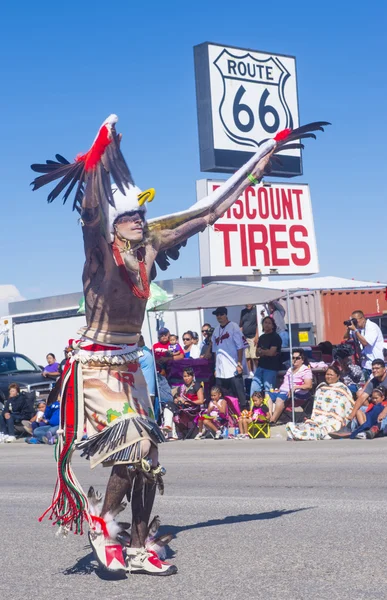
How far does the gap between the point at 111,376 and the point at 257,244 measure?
21.8 meters

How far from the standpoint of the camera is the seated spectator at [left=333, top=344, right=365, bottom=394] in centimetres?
1647

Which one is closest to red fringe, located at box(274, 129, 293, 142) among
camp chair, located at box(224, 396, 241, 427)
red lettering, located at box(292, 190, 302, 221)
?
camp chair, located at box(224, 396, 241, 427)

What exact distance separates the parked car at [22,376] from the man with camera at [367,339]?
8.23 metres

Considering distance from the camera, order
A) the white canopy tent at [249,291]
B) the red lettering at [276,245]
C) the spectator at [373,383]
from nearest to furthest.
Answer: the spectator at [373,383] → the white canopy tent at [249,291] → the red lettering at [276,245]

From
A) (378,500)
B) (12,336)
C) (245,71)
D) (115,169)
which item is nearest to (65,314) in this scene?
(12,336)

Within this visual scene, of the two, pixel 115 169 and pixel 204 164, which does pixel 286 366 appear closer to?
pixel 204 164

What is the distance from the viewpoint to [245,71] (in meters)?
27.9

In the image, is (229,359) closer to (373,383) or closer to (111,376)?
(373,383)

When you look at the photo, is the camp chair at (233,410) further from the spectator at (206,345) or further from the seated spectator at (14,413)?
the seated spectator at (14,413)

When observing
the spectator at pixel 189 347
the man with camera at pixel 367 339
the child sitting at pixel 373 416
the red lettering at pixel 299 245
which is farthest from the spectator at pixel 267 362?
the red lettering at pixel 299 245

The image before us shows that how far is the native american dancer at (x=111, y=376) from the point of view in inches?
208

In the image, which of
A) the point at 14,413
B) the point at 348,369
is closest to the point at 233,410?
the point at 348,369

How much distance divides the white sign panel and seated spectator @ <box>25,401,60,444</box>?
9.21 m

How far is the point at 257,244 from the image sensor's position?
27109 mm
